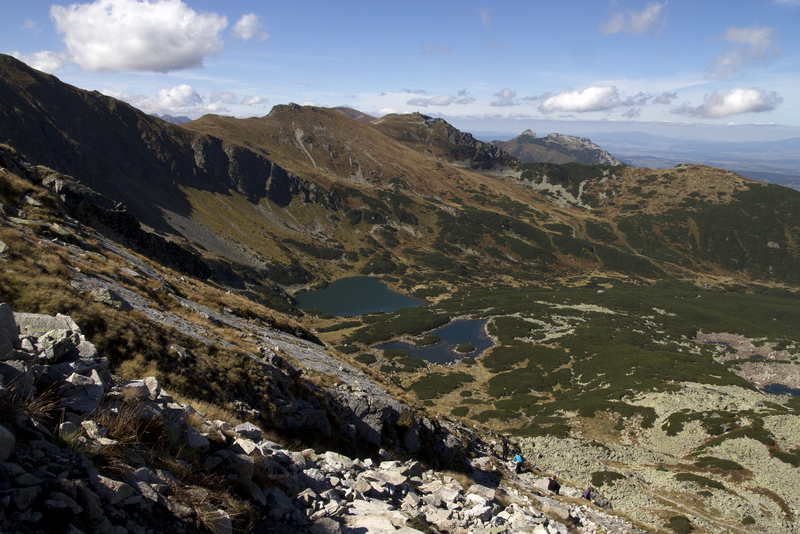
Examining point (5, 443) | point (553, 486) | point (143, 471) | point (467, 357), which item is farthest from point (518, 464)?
point (467, 357)

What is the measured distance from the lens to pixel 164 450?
28.0ft

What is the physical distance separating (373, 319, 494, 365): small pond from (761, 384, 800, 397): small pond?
210 feet

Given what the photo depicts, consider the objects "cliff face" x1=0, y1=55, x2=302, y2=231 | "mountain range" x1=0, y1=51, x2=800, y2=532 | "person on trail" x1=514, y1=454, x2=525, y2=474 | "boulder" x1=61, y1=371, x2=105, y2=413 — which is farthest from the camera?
"cliff face" x1=0, y1=55, x2=302, y2=231

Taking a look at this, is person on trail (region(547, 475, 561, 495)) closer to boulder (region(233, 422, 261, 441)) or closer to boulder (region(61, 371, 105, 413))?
boulder (region(233, 422, 261, 441))

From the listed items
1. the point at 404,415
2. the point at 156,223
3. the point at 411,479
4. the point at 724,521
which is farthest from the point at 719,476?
the point at 156,223

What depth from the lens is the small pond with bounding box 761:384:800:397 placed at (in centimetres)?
8969

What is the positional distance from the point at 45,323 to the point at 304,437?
10.5 meters

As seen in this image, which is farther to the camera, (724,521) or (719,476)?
(719,476)

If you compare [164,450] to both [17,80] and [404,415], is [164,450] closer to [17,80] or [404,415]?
[404,415]

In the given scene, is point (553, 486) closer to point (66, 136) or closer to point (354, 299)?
point (354, 299)

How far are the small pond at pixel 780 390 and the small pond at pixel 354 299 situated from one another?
359 ft

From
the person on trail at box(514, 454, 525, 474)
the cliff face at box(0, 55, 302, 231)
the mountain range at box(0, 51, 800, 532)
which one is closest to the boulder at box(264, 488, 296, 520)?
the mountain range at box(0, 51, 800, 532)

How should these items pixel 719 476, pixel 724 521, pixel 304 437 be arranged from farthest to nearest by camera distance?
pixel 719 476 < pixel 724 521 < pixel 304 437

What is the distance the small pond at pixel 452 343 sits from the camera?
372ft
